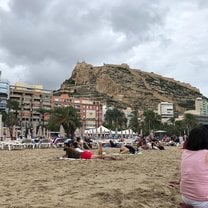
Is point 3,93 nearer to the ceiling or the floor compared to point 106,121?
nearer to the ceiling

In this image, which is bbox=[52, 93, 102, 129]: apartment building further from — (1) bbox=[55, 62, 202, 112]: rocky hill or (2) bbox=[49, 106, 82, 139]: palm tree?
(2) bbox=[49, 106, 82, 139]: palm tree

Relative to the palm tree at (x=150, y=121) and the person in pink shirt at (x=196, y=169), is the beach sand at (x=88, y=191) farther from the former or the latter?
the palm tree at (x=150, y=121)

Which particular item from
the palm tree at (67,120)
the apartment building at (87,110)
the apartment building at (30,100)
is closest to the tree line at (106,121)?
the palm tree at (67,120)

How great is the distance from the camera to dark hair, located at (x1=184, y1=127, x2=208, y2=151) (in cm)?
299

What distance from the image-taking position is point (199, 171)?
3043 mm

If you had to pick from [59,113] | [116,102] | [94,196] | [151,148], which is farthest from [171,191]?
[116,102]

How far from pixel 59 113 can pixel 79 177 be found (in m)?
59.4

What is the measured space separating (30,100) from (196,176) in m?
122

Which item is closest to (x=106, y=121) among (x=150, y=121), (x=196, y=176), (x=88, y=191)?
(x=150, y=121)

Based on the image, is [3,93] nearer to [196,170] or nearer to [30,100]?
[30,100]

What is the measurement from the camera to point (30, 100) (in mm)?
122125

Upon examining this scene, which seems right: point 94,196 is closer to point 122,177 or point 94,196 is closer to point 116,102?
point 122,177

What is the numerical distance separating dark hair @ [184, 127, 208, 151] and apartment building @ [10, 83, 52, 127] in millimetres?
114469

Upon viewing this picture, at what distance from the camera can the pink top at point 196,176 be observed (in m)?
3.00
